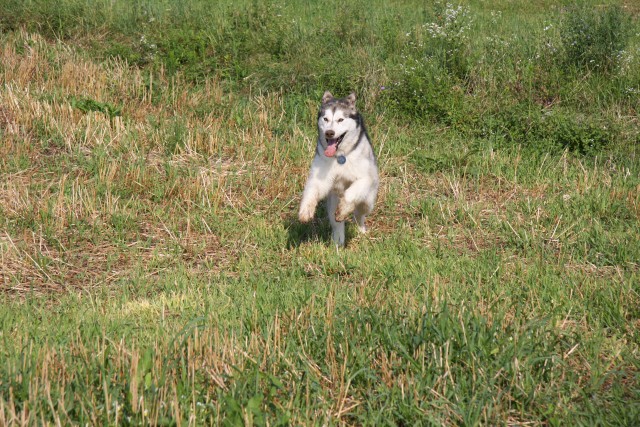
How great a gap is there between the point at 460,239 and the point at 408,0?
988 cm

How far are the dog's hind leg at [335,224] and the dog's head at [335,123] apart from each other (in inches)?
22.3

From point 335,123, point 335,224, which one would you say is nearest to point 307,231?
point 335,224

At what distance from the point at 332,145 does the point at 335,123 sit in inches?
7.2

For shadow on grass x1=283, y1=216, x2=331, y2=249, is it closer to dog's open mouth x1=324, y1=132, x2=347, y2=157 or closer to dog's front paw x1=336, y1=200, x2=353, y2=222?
dog's front paw x1=336, y1=200, x2=353, y2=222

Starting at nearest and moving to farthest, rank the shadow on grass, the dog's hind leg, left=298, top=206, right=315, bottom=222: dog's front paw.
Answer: left=298, top=206, right=315, bottom=222: dog's front paw
the dog's hind leg
the shadow on grass

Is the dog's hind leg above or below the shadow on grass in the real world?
above

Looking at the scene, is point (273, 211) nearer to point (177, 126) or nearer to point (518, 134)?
point (177, 126)

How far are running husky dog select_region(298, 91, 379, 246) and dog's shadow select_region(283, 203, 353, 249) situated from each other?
457mm

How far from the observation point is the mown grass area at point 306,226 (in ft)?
12.9

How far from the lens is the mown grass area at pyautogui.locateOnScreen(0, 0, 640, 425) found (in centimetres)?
393

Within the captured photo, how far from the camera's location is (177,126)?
9.06 m

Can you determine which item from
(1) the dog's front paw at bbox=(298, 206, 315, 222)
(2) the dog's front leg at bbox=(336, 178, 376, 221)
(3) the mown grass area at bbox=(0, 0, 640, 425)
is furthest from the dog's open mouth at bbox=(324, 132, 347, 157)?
(3) the mown grass area at bbox=(0, 0, 640, 425)

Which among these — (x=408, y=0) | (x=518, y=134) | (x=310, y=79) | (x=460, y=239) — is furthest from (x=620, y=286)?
(x=408, y=0)

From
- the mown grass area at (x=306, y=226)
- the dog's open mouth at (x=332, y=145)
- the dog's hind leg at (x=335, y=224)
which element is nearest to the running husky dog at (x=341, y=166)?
the dog's open mouth at (x=332, y=145)
